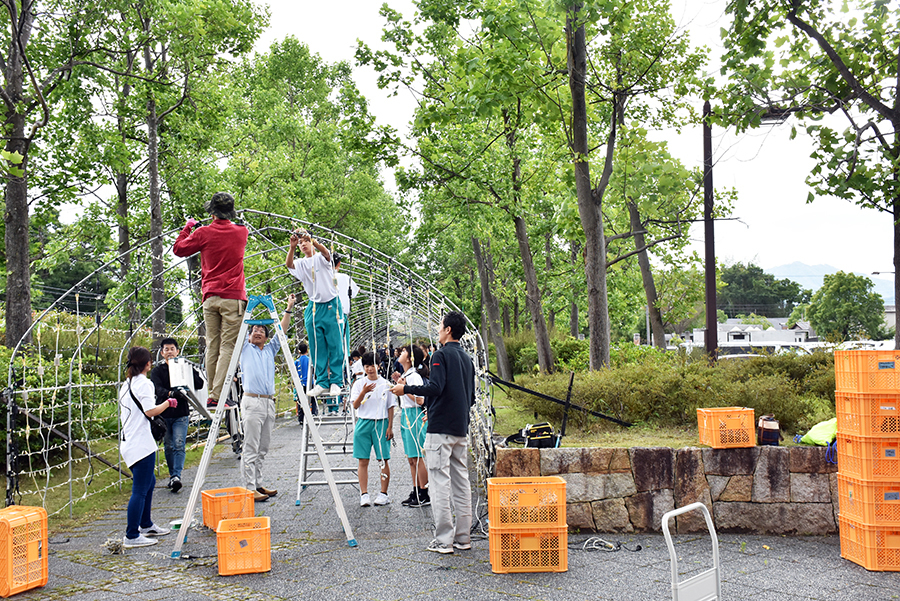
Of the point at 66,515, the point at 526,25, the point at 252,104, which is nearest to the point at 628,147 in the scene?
the point at 526,25

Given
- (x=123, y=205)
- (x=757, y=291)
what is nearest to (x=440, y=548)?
(x=123, y=205)

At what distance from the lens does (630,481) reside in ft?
21.9

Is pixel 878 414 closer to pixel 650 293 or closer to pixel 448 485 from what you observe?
pixel 448 485

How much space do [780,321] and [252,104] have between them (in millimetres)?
71827

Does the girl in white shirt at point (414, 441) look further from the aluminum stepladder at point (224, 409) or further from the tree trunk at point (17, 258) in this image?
the tree trunk at point (17, 258)

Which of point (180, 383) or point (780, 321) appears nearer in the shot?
point (180, 383)

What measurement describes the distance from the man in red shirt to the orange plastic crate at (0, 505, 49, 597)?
167 centimetres

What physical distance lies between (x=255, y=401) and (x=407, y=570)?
9.86 feet

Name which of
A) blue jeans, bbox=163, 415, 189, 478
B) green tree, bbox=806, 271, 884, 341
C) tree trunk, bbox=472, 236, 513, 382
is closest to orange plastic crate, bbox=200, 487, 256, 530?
blue jeans, bbox=163, 415, 189, 478

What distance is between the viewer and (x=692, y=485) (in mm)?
6750

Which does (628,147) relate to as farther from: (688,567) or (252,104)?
(252,104)

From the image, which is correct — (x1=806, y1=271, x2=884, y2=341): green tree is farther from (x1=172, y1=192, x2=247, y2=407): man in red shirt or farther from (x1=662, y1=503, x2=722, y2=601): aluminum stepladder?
(x1=662, y1=503, x2=722, y2=601): aluminum stepladder

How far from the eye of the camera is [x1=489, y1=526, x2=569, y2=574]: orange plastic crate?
17.4 feet

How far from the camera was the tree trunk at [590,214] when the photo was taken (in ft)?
35.7
